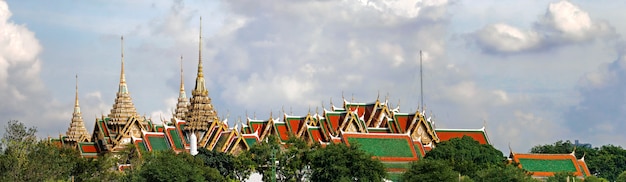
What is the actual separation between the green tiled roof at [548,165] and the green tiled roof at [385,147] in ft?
25.3

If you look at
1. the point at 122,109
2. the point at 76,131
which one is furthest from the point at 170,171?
the point at 76,131

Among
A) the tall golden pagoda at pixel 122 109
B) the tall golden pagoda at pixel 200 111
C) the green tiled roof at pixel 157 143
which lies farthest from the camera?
the tall golden pagoda at pixel 122 109

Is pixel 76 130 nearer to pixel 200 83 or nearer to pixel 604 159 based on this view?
pixel 200 83

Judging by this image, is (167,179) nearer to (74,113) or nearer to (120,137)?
(120,137)

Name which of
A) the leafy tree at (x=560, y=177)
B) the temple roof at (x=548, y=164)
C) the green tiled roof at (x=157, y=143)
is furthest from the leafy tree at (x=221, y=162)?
the temple roof at (x=548, y=164)

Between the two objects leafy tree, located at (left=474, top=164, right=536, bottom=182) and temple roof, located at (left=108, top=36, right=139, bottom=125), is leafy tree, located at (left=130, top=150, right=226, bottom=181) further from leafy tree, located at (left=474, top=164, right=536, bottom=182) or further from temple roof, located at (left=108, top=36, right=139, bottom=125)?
temple roof, located at (left=108, top=36, right=139, bottom=125)

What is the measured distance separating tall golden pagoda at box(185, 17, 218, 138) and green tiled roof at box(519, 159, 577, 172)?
18913mm

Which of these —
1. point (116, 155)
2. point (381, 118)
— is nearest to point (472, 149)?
point (381, 118)

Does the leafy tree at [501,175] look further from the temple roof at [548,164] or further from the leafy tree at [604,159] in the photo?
the leafy tree at [604,159]

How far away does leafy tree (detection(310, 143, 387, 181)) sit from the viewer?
182 feet

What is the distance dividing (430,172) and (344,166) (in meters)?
3.83

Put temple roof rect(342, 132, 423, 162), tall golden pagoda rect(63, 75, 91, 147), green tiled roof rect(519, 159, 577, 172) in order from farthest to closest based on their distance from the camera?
tall golden pagoda rect(63, 75, 91, 147), green tiled roof rect(519, 159, 577, 172), temple roof rect(342, 132, 423, 162)

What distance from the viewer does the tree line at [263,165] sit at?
50812 mm

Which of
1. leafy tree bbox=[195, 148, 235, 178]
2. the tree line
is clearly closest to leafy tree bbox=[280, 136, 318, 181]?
the tree line
